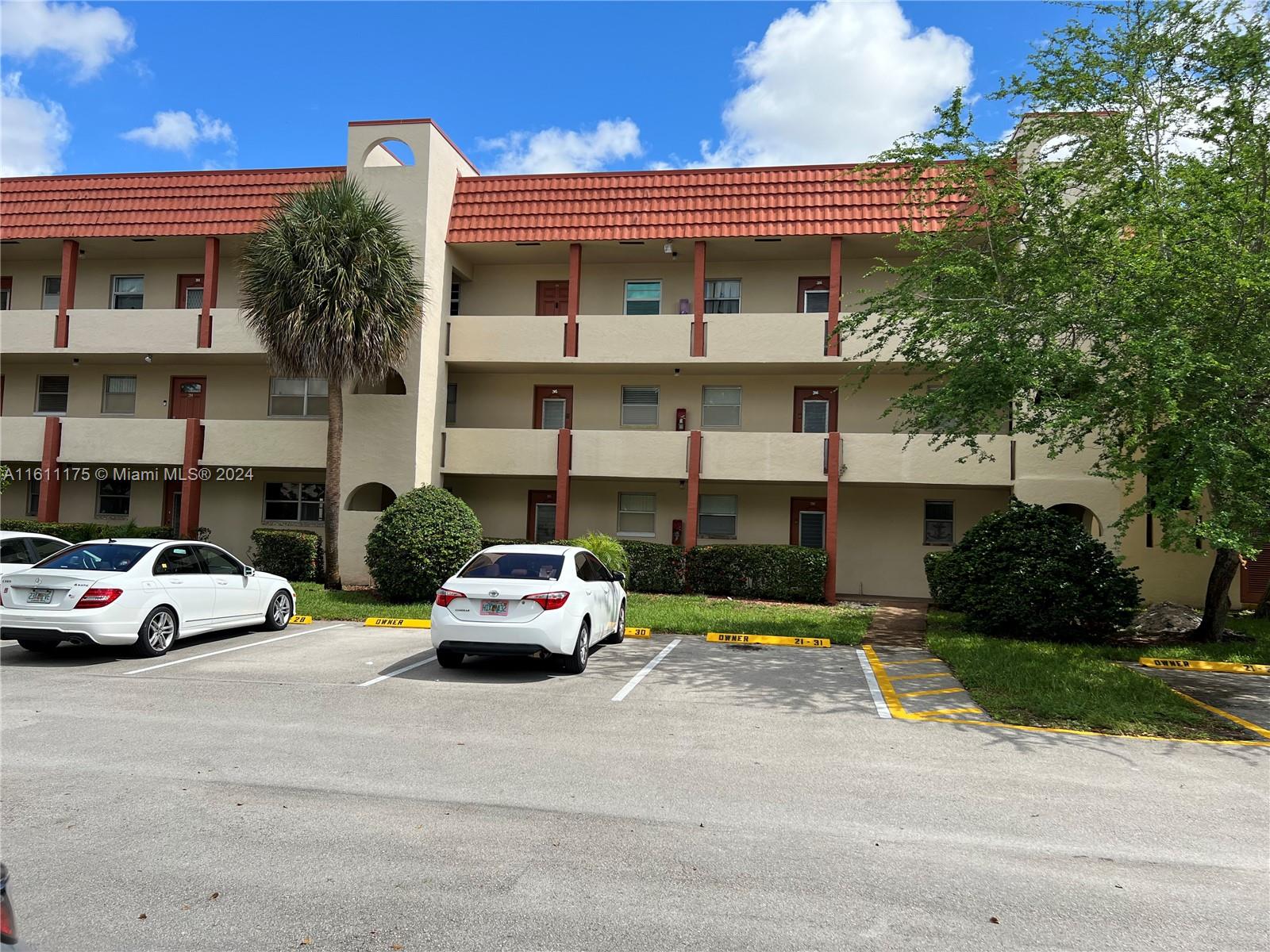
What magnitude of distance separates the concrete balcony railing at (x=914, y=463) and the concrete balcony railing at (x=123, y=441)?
1614 cm

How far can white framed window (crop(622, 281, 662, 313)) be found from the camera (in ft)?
71.8

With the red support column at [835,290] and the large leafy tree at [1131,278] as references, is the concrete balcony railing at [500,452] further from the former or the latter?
the large leafy tree at [1131,278]

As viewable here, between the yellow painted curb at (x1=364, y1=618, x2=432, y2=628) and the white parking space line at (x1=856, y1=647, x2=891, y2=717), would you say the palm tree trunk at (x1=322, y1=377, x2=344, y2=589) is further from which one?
the white parking space line at (x1=856, y1=647, x2=891, y2=717)

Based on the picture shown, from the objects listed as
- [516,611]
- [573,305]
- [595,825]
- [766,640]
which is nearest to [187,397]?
[573,305]

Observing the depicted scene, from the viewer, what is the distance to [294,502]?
22609mm

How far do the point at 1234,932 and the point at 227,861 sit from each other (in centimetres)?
513

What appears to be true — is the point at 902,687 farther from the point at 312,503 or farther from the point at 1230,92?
the point at 312,503

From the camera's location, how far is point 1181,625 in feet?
48.6

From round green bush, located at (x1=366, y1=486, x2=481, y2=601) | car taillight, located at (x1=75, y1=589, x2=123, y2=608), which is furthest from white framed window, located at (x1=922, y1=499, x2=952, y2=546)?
car taillight, located at (x1=75, y1=589, x2=123, y2=608)

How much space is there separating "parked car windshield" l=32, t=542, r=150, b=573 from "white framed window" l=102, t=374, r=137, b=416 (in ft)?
45.7

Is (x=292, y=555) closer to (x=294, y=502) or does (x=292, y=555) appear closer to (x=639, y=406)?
(x=294, y=502)

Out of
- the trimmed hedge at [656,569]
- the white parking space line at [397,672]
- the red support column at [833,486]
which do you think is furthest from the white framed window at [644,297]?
the white parking space line at [397,672]

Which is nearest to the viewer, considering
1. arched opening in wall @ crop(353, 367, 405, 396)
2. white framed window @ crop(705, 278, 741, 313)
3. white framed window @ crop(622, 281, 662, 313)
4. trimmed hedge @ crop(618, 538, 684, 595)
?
trimmed hedge @ crop(618, 538, 684, 595)

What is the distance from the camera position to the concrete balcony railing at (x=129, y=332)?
2092 cm
